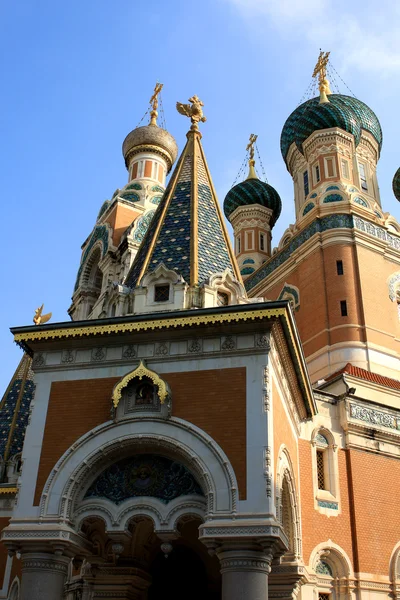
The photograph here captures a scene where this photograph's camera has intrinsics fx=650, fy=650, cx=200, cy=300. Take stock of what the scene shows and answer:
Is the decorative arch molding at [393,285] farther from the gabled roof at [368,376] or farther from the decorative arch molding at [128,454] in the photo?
the decorative arch molding at [128,454]

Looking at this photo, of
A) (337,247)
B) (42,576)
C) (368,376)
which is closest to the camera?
(42,576)

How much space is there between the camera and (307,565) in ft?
42.4

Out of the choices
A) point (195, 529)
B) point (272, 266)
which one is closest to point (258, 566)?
point (195, 529)

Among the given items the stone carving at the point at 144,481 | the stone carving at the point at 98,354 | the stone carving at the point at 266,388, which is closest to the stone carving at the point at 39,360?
the stone carving at the point at 98,354

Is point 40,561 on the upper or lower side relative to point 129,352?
lower

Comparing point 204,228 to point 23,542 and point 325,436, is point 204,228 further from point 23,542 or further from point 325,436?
point 23,542

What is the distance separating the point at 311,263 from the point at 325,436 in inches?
317

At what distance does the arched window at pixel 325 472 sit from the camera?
45.3ft

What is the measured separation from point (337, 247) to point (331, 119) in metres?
5.87

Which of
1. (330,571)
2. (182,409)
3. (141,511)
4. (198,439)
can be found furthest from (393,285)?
(141,511)

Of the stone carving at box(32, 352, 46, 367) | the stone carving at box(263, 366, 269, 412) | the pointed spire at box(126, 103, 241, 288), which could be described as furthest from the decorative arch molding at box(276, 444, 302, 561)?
the stone carving at box(32, 352, 46, 367)

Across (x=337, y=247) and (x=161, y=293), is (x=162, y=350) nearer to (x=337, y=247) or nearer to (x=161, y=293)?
(x=161, y=293)

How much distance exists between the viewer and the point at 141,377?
1009 centimetres

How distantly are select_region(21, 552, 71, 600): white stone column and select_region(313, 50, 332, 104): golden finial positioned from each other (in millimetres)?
20098
